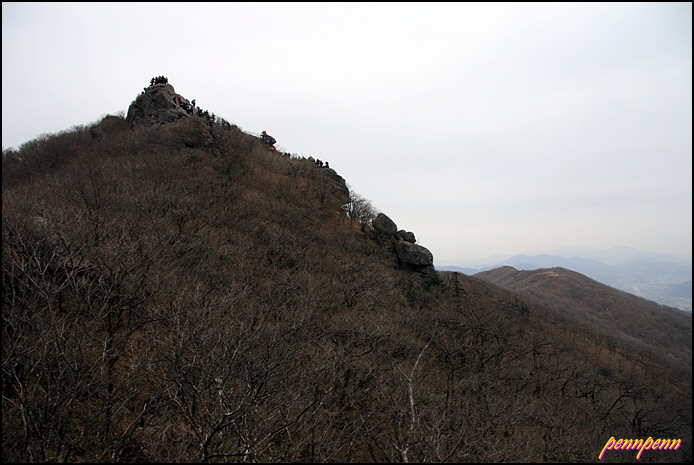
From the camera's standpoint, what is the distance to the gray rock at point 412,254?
3750cm

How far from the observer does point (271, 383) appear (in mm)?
9445

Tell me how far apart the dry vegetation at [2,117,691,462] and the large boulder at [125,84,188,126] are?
339cm

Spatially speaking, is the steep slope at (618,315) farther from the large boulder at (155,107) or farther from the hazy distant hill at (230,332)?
the large boulder at (155,107)

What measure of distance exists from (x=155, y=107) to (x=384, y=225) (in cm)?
3910

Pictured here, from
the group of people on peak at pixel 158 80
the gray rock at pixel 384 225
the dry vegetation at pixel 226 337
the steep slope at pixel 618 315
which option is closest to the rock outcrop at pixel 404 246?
the gray rock at pixel 384 225

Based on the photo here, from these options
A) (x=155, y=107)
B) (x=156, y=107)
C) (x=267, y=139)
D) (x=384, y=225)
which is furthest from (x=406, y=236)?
(x=155, y=107)

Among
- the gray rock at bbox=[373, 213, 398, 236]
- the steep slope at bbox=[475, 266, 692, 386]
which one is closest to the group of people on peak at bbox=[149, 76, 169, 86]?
the gray rock at bbox=[373, 213, 398, 236]

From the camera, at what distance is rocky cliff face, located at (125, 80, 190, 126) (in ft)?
128

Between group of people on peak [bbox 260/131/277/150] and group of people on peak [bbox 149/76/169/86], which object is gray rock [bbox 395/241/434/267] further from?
group of people on peak [bbox 149/76/169/86]

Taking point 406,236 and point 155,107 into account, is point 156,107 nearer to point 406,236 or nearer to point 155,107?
point 155,107

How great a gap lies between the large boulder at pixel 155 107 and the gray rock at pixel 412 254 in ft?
124

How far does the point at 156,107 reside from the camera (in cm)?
4084

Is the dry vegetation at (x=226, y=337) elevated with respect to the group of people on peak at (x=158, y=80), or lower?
lower

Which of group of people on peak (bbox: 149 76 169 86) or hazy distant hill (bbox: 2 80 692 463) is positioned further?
group of people on peak (bbox: 149 76 169 86)
